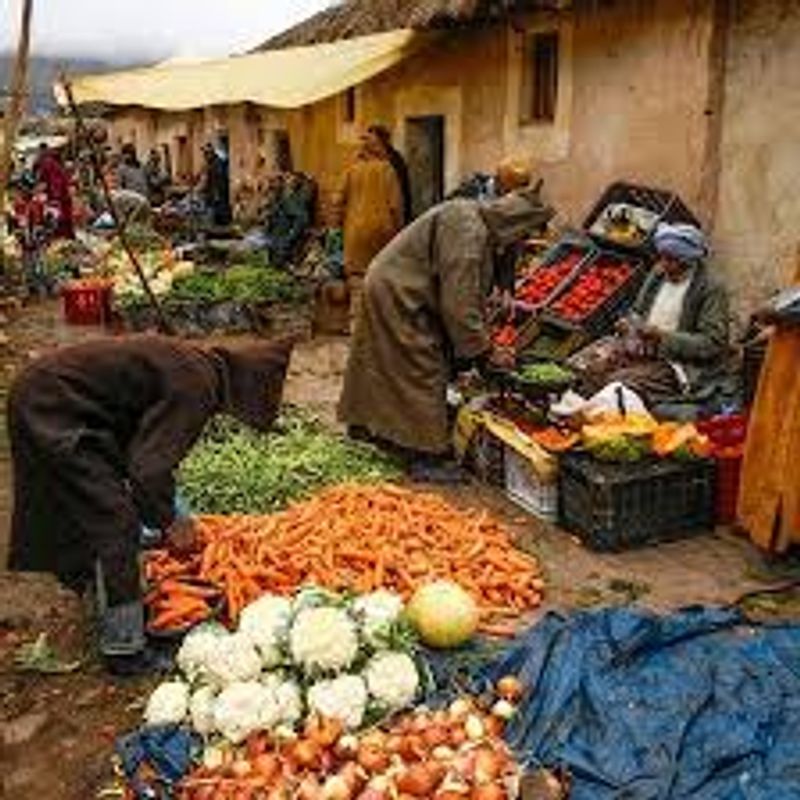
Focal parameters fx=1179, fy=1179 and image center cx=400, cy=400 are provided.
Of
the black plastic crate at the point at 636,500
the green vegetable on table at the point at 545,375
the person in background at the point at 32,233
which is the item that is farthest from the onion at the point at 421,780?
the person in background at the point at 32,233

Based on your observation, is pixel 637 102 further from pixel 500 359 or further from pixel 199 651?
pixel 199 651

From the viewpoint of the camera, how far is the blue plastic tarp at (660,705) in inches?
153

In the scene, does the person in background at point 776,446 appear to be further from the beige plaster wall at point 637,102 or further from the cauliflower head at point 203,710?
the cauliflower head at point 203,710

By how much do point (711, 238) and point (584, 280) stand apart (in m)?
1.00

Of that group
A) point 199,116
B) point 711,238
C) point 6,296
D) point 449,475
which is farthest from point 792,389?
point 199,116

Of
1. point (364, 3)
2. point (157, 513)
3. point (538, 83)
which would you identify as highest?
point (364, 3)

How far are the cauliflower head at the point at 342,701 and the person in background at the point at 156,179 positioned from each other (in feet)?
67.8

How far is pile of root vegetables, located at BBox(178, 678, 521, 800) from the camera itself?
3766mm

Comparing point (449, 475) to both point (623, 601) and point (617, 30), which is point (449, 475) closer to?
Answer: point (623, 601)

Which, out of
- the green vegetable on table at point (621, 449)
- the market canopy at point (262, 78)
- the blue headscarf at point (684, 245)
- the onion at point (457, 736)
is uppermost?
the market canopy at point (262, 78)

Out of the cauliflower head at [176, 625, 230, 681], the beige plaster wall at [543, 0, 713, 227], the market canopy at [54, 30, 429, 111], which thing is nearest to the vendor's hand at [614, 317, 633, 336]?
the beige plaster wall at [543, 0, 713, 227]

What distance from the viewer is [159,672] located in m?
5.07

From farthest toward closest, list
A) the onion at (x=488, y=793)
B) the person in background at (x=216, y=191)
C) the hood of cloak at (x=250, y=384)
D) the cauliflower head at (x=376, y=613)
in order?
the person in background at (x=216, y=191) → the hood of cloak at (x=250, y=384) → the cauliflower head at (x=376, y=613) → the onion at (x=488, y=793)

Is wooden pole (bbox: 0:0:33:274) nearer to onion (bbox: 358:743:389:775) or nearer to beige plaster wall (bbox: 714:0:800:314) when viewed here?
beige plaster wall (bbox: 714:0:800:314)
